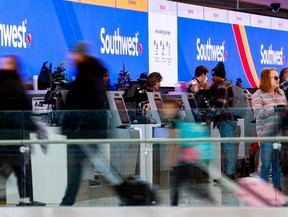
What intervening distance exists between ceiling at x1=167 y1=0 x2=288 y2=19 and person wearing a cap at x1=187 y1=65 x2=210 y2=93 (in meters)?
1.73

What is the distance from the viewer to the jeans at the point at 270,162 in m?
9.60

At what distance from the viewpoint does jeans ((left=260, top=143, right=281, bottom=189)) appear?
960 cm

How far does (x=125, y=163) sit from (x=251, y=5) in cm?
1008

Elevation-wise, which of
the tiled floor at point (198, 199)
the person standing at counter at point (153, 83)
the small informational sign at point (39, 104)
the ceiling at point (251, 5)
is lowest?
the tiled floor at point (198, 199)

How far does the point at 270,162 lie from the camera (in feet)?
31.8

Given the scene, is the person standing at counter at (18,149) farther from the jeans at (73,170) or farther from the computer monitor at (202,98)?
the computer monitor at (202,98)

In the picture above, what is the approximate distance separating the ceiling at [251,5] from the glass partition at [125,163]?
7989mm

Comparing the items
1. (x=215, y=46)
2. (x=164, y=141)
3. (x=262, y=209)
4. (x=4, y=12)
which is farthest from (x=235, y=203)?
(x=215, y=46)

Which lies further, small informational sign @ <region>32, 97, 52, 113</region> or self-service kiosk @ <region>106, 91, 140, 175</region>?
small informational sign @ <region>32, 97, 52, 113</region>

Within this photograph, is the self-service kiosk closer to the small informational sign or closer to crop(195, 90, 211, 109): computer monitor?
the small informational sign

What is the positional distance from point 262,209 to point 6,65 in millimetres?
3358

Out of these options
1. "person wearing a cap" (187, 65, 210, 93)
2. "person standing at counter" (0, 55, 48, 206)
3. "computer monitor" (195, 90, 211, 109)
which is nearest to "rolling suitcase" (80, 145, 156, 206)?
"person standing at counter" (0, 55, 48, 206)

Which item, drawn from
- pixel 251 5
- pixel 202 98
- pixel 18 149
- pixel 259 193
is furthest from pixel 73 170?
pixel 251 5

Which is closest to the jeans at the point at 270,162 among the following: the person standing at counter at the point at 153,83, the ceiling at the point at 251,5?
the person standing at counter at the point at 153,83
